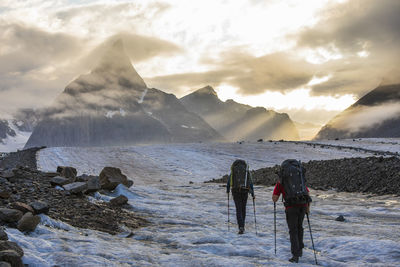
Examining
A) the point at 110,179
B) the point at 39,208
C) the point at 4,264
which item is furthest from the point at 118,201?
the point at 4,264

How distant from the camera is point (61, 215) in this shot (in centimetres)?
1316

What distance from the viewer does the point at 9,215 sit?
10.5 meters

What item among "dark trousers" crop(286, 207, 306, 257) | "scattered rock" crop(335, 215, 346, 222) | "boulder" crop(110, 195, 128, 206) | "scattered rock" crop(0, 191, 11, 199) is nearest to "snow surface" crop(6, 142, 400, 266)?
"scattered rock" crop(335, 215, 346, 222)

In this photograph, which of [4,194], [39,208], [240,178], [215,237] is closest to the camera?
[39,208]

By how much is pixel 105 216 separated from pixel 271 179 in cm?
2017

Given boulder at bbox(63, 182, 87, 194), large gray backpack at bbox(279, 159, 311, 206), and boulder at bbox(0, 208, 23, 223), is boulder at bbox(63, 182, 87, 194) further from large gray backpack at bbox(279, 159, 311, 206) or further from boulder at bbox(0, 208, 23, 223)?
large gray backpack at bbox(279, 159, 311, 206)

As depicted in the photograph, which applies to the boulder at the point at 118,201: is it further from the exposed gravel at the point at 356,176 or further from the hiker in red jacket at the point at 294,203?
the exposed gravel at the point at 356,176

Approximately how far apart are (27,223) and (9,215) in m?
0.56

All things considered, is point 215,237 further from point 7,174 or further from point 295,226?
point 7,174

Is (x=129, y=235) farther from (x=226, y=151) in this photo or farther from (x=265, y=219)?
(x=226, y=151)

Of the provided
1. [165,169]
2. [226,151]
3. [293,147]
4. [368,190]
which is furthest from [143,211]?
[293,147]

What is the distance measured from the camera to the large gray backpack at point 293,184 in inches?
391

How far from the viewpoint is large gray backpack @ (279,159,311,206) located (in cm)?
994

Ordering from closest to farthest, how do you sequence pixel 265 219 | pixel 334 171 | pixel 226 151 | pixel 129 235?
pixel 129 235 < pixel 265 219 < pixel 334 171 < pixel 226 151
